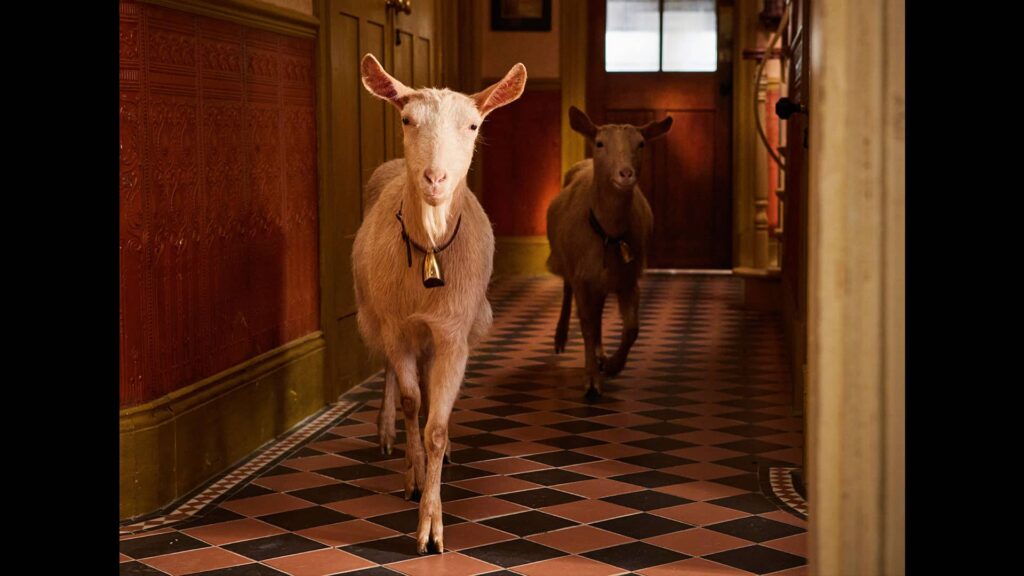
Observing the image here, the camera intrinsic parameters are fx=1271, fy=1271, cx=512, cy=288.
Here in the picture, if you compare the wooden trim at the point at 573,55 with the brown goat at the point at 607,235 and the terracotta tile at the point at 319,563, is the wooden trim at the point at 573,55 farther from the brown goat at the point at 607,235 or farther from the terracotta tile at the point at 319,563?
the terracotta tile at the point at 319,563

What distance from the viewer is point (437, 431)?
4.25 metres

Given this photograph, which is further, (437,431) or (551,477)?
(551,477)

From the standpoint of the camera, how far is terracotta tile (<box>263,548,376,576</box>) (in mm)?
3840

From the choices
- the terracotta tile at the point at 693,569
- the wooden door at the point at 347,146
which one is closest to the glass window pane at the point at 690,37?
the wooden door at the point at 347,146

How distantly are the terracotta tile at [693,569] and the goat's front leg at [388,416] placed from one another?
6.20ft

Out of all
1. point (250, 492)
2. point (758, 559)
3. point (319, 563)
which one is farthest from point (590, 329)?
point (319, 563)

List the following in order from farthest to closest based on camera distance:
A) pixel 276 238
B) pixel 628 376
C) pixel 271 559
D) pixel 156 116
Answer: pixel 628 376 < pixel 276 238 < pixel 156 116 < pixel 271 559

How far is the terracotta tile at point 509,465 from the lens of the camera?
514 centimetres

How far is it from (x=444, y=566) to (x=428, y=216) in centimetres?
115

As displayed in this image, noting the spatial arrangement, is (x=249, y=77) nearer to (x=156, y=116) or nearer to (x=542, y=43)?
(x=156, y=116)

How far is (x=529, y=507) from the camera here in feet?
15.0

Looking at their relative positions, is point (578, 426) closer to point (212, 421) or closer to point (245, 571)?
point (212, 421)

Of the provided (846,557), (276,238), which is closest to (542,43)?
(276,238)
